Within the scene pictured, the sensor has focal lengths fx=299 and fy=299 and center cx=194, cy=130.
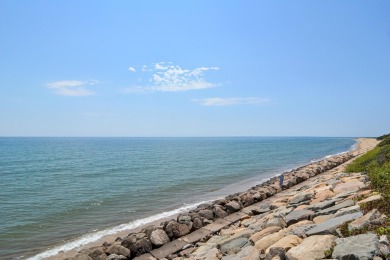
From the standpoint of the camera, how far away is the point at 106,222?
15.7 m

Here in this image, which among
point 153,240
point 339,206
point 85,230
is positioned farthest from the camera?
point 85,230

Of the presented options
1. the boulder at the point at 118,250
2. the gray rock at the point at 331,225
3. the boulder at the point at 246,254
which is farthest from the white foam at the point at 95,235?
the gray rock at the point at 331,225

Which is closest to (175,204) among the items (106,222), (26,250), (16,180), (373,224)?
(106,222)

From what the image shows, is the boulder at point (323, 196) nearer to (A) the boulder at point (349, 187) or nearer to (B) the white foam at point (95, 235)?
(A) the boulder at point (349, 187)

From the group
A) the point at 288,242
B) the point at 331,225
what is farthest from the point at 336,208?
the point at 288,242

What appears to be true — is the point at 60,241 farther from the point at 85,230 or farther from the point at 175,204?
the point at 175,204

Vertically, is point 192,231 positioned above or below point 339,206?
below

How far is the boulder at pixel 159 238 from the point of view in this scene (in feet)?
32.5

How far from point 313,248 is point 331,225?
118 cm

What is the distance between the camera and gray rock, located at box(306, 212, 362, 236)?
6094mm

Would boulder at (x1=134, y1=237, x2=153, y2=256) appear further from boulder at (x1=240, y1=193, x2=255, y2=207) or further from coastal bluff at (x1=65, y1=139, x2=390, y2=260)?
boulder at (x1=240, y1=193, x2=255, y2=207)

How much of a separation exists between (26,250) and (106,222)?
4131 millimetres

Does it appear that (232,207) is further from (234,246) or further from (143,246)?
(234,246)

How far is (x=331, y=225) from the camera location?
247 inches
